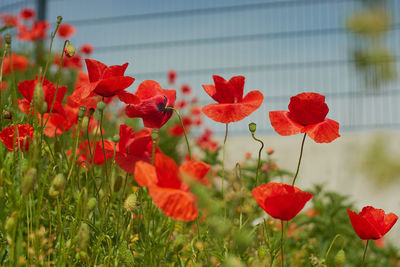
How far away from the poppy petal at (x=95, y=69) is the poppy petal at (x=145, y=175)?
300 mm

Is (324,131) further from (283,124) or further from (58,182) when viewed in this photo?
(58,182)

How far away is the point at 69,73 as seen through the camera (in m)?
4.29

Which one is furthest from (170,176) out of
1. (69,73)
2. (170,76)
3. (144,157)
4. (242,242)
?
(170,76)

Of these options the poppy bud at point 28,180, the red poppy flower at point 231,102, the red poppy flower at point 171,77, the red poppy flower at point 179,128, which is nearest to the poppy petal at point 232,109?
the red poppy flower at point 231,102

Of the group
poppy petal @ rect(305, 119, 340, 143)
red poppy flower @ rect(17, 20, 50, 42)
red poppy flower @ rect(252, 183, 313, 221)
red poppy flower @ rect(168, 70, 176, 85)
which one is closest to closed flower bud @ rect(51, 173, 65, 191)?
red poppy flower @ rect(252, 183, 313, 221)

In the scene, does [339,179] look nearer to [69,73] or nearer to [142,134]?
[69,73]

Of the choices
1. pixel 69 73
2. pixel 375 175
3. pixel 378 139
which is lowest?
pixel 375 175

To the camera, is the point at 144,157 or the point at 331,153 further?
the point at 331,153

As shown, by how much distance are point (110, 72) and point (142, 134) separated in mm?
153

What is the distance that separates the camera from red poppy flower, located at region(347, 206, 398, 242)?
870 mm

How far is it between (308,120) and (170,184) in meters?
0.36

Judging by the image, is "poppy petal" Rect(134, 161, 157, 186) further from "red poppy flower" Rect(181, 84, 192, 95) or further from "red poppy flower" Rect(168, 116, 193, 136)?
"red poppy flower" Rect(181, 84, 192, 95)

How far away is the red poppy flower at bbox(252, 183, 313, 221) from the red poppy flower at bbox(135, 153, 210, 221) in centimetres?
14

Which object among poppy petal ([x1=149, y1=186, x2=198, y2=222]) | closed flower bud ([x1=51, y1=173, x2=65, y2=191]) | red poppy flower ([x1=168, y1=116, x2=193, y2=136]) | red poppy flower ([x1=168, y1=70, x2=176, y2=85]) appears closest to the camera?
poppy petal ([x1=149, y1=186, x2=198, y2=222])
